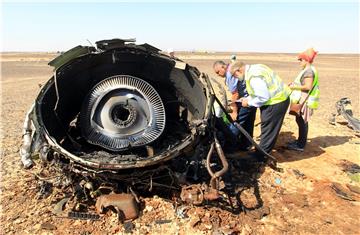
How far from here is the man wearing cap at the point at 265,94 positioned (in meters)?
5.23

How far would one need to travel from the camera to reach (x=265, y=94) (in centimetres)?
524

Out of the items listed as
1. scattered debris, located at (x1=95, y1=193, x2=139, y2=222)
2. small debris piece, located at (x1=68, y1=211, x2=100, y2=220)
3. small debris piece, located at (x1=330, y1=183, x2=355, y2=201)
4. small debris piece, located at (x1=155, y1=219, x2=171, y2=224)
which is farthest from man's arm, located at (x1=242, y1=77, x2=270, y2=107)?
small debris piece, located at (x1=68, y1=211, x2=100, y2=220)

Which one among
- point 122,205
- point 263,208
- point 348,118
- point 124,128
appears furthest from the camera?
point 348,118

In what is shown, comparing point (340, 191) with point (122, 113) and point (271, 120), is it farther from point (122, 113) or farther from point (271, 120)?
point (122, 113)

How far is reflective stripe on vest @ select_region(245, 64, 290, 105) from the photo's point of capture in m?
5.22

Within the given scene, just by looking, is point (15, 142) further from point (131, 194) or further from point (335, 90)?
point (335, 90)

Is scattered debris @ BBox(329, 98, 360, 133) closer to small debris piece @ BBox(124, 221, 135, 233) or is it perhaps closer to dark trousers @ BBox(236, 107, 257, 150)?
dark trousers @ BBox(236, 107, 257, 150)

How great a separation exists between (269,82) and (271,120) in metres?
0.56

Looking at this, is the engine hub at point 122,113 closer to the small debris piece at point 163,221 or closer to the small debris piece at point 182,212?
the small debris piece at point 182,212

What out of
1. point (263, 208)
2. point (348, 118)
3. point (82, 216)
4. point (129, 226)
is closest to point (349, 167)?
point (263, 208)

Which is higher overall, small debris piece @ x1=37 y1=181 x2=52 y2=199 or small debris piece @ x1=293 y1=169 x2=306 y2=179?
small debris piece @ x1=37 y1=181 x2=52 y2=199

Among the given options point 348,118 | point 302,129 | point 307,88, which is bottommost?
point 348,118

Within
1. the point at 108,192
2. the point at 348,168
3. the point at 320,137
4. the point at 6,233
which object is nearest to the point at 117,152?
the point at 108,192

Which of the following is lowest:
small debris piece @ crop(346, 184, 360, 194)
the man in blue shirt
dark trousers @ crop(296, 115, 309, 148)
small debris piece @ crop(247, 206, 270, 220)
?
small debris piece @ crop(346, 184, 360, 194)
